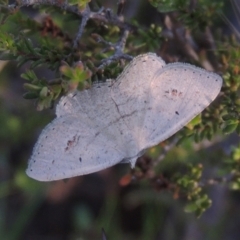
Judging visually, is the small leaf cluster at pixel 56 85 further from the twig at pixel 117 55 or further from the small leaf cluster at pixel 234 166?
the small leaf cluster at pixel 234 166

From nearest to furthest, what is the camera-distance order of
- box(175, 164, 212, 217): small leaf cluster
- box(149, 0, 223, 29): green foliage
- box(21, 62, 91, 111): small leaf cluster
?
box(21, 62, 91, 111): small leaf cluster
box(149, 0, 223, 29): green foliage
box(175, 164, 212, 217): small leaf cluster

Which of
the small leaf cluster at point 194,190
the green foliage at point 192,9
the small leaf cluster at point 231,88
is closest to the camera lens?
the small leaf cluster at point 231,88

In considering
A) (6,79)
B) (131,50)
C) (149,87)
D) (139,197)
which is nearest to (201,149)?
(139,197)

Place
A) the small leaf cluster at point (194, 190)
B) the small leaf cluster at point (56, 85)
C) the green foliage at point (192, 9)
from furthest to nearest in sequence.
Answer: the small leaf cluster at point (194, 190)
the green foliage at point (192, 9)
the small leaf cluster at point (56, 85)

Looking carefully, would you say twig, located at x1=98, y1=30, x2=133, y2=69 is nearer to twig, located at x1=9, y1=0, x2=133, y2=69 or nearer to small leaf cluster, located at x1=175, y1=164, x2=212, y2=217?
twig, located at x1=9, y1=0, x2=133, y2=69

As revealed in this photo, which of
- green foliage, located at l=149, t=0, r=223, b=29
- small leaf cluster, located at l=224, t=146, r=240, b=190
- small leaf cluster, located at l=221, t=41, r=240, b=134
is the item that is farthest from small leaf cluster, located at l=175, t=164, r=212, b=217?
green foliage, located at l=149, t=0, r=223, b=29

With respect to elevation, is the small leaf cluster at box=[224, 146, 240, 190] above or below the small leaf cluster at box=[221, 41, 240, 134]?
below

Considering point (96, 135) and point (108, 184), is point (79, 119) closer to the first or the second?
point (96, 135)

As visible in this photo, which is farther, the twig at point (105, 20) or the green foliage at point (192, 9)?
the green foliage at point (192, 9)

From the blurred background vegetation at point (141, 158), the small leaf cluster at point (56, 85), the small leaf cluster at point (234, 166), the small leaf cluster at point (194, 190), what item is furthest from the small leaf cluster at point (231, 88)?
the small leaf cluster at point (56, 85)
